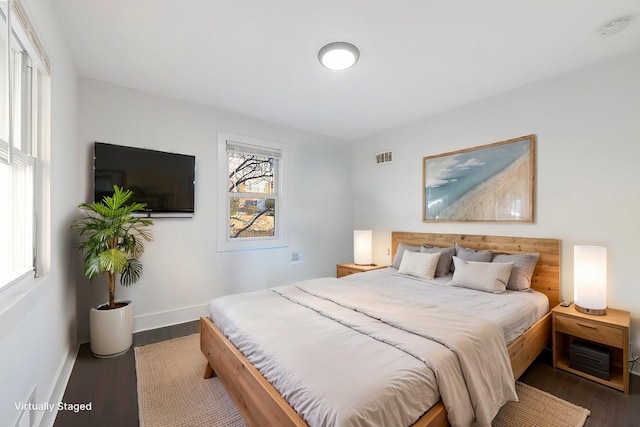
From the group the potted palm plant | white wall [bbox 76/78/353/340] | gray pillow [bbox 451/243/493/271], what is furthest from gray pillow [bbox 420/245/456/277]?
the potted palm plant

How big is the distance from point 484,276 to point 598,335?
2.83 ft

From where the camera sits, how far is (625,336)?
2.07 meters

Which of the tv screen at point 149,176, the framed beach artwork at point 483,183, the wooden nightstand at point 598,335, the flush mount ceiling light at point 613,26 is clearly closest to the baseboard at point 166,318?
the tv screen at point 149,176

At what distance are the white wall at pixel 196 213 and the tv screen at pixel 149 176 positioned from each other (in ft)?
0.36

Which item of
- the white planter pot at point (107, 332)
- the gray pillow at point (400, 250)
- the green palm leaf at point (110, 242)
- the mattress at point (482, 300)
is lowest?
the white planter pot at point (107, 332)

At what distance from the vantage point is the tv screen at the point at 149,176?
2.87m

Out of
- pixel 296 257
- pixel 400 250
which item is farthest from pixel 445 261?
pixel 296 257

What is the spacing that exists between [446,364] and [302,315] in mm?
957

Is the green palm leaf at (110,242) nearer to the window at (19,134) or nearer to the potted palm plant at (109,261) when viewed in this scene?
the potted palm plant at (109,261)

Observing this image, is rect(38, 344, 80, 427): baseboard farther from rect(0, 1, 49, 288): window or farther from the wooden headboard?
the wooden headboard

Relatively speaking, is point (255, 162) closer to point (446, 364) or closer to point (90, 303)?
point (90, 303)

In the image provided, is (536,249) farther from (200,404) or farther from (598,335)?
(200,404)

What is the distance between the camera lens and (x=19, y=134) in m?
1.65

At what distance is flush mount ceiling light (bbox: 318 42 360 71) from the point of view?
2.28 m
